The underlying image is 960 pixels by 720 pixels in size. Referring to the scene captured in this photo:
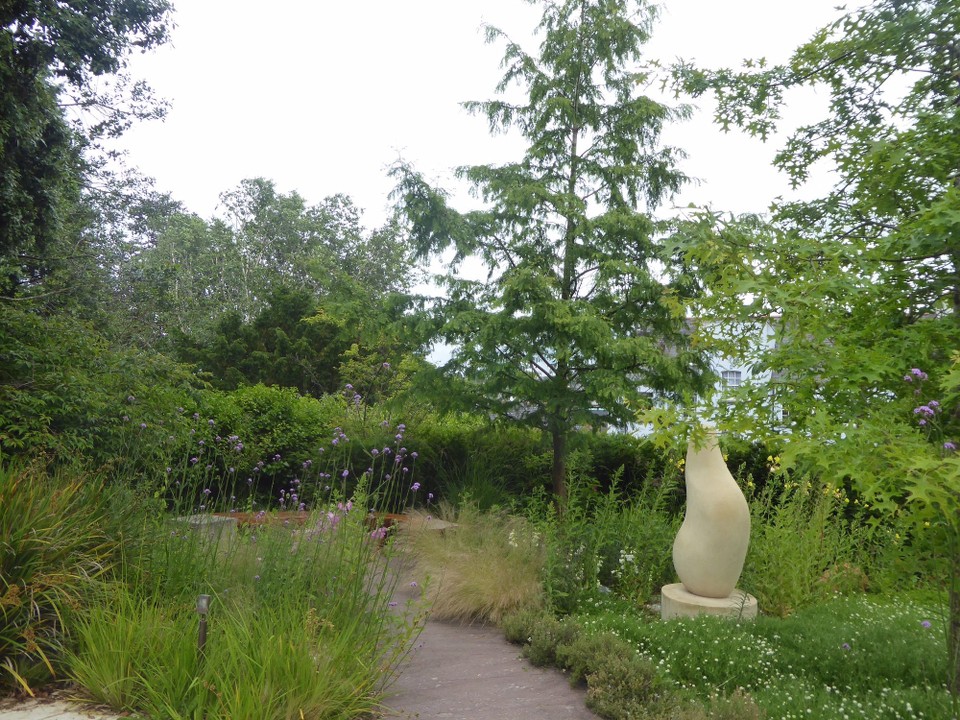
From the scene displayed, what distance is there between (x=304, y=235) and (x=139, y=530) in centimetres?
2607

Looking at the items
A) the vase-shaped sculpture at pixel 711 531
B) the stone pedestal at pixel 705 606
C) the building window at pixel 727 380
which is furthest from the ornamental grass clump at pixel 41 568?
the vase-shaped sculpture at pixel 711 531

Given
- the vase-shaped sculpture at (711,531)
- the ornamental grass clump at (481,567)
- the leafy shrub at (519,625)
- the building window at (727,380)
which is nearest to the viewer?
the building window at (727,380)

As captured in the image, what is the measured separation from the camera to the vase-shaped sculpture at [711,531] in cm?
554

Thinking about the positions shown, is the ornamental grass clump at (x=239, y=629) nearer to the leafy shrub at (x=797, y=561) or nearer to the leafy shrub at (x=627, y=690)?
the leafy shrub at (x=627, y=690)

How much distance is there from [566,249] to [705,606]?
5.01 metres

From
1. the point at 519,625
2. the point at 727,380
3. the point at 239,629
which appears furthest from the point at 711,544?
the point at 239,629

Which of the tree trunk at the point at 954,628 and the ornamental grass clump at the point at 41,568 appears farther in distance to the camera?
the ornamental grass clump at the point at 41,568

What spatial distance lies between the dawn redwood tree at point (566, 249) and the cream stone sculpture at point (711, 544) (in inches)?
80.6

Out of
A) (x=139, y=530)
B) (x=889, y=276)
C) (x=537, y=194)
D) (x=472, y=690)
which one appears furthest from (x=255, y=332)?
(x=889, y=276)

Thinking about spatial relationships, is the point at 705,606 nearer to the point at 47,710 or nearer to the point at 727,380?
the point at 727,380

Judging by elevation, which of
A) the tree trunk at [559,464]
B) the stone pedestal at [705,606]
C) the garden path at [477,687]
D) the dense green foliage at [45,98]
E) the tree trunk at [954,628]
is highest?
the dense green foliage at [45,98]

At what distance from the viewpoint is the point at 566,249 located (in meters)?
A: 9.21

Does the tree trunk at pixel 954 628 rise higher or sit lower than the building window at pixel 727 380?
lower

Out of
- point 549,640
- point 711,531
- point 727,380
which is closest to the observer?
point 549,640
